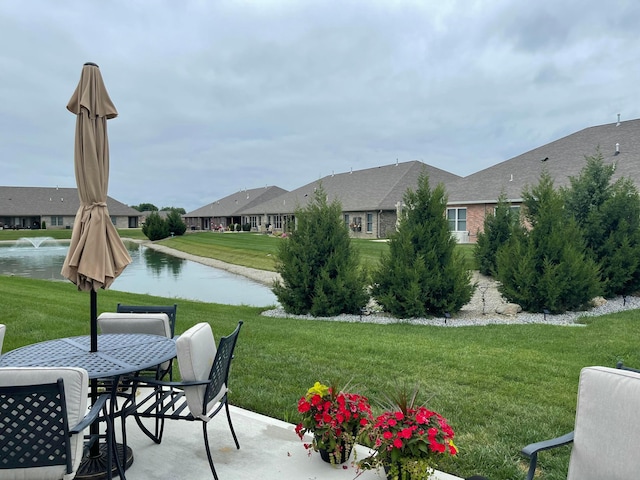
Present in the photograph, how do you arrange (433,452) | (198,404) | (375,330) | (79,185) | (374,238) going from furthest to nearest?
1. (374,238)
2. (375,330)
3. (79,185)
4. (198,404)
5. (433,452)

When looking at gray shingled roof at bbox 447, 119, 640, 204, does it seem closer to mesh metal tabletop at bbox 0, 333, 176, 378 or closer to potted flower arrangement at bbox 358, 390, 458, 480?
potted flower arrangement at bbox 358, 390, 458, 480

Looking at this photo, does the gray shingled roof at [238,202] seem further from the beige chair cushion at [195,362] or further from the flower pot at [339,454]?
the flower pot at [339,454]

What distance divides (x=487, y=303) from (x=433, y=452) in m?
10.9

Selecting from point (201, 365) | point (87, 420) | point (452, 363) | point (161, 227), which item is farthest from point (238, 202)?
point (87, 420)

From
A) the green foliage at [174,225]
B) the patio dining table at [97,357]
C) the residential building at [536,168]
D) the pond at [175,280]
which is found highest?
the residential building at [536,168]

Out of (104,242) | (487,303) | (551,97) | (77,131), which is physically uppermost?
(551,97)

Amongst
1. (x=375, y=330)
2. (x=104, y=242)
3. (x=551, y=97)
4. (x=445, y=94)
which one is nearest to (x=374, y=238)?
(x=445, y=94)

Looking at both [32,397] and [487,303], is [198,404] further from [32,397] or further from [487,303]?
[487,303]

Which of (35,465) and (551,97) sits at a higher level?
(551,97)

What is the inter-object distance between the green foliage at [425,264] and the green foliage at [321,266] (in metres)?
0.92

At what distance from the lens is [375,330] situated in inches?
358

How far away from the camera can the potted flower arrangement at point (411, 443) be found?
292 centimetres

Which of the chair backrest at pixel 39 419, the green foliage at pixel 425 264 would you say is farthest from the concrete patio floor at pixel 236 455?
the green foliage at pixel 425 264

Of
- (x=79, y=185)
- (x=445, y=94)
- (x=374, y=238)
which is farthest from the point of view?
(x=374, y=238)
